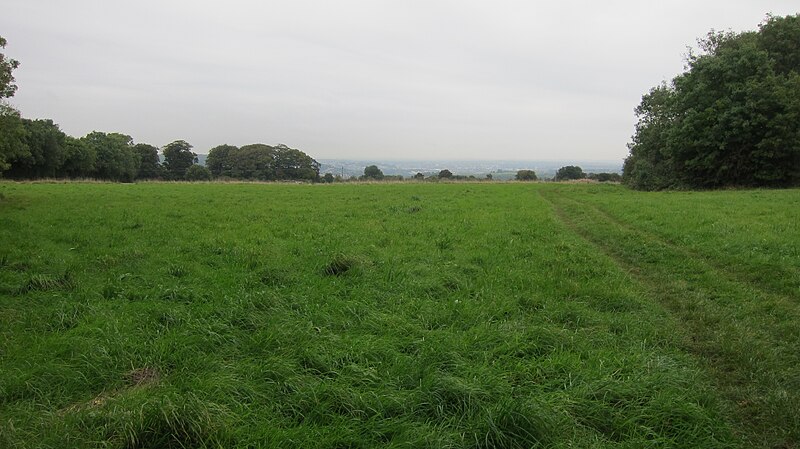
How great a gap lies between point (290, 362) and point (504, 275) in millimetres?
5277

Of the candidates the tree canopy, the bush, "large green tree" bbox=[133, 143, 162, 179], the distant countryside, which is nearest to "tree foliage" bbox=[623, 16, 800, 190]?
the distant countryside

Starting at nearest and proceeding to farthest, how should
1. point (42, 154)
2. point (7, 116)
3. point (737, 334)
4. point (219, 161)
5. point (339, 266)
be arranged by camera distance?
point (737, 334), point (339, 266), point (7, 116), point (42, 154), point (219, 161)

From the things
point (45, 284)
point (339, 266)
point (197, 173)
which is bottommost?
point (45, 284)

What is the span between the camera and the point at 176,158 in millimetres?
102250

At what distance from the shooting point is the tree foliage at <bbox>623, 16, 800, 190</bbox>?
33125 millimetres

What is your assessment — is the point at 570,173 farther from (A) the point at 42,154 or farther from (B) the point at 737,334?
(A) the point at 42,154

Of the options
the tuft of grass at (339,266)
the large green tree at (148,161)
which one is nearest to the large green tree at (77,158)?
the large green tree at (148,161)

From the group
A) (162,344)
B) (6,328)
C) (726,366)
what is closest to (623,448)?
(726,366)

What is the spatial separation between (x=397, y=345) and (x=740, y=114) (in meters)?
39.8

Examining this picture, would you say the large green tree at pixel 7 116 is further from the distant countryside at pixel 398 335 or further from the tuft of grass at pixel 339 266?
the tuft of grass at pixel 339 266

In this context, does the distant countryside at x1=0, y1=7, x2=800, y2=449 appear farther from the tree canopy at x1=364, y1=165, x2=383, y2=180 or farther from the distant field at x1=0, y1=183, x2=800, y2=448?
the tree canopy at x1=364, y1=165, x2=383, y2=180

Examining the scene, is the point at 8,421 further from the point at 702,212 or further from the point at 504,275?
the point at 702,212

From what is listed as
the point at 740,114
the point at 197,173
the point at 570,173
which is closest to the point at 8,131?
the point at 740,114

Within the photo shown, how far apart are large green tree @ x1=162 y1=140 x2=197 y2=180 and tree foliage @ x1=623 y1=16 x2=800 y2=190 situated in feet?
318
